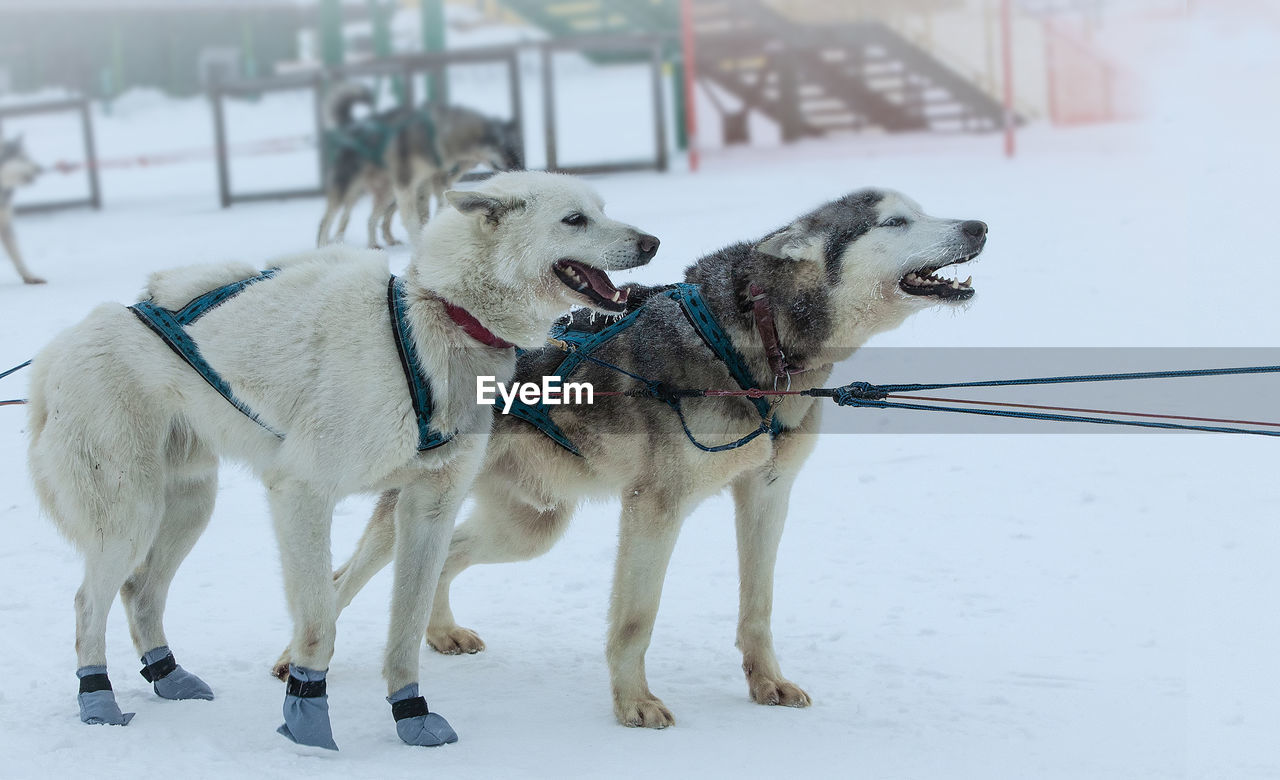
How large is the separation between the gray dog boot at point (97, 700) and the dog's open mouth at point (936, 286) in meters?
1.95

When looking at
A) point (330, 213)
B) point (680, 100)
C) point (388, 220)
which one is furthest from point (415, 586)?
point (680, 100)

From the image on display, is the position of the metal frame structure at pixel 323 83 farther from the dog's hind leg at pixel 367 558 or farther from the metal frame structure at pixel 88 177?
the dog's hind leg at pixel 367 558

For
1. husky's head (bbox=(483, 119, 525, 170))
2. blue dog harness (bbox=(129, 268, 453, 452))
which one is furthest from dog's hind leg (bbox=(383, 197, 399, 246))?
blue dog harness (bbox=(129, 268, 453, 452))

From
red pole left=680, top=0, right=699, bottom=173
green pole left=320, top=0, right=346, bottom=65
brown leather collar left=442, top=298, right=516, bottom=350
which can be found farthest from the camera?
green pole left=320, top=0, right=346, bottom=65

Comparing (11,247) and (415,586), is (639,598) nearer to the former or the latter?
(415,586)

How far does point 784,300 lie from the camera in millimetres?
2936

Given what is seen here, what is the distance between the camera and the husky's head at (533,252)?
2.62 metres

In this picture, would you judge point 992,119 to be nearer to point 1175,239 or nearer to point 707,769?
point 1175,239

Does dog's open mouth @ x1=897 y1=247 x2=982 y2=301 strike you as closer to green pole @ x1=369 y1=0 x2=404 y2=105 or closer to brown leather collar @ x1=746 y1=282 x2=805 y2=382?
brown leather collar @ x1=746 y1=282 x2=805 y2=382

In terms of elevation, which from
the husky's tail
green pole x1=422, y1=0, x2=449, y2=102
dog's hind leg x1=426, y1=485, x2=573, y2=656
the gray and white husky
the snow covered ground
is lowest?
the snow covered ground

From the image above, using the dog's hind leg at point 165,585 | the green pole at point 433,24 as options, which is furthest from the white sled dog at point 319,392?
the green pole at point 433,24

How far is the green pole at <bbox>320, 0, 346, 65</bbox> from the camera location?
44.9 ft

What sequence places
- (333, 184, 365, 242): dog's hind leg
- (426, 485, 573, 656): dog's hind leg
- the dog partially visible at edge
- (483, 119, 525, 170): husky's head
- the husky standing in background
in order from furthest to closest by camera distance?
(483, 119, 525, 170): husky's head
(333, 184, 365, 242): dog's hind leg
the husky standing in background
the dog partially visible at edge
(426, 485, 573, 656): dog's hind leg

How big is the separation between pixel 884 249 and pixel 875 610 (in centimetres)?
133
